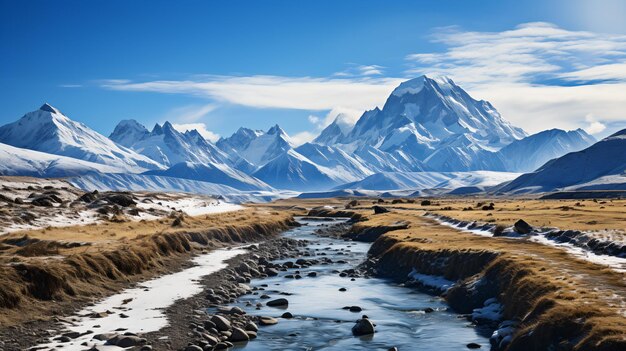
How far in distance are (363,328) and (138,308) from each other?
14879 mm

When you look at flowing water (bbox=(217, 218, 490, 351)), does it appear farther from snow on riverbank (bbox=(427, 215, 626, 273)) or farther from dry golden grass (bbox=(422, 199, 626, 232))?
dry golden grass (bbox=(422, 199, 626, 232))

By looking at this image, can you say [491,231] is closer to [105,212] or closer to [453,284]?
[453,284]

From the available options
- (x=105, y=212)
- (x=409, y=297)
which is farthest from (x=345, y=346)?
(x=105, y=212)

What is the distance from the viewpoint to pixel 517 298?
3456 cm

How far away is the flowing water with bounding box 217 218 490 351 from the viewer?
109ft

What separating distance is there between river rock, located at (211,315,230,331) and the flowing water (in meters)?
2.13

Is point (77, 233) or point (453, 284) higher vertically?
point (77, 233)

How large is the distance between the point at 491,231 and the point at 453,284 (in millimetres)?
24474

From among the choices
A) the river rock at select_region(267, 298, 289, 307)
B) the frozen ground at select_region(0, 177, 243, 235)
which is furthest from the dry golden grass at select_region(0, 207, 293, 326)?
the river rock at select_region(267, 298, 289, 307)

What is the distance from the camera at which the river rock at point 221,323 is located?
3431 cm

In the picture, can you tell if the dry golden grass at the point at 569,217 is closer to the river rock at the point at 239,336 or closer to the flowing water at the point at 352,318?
the flowing water at the point at 352,318

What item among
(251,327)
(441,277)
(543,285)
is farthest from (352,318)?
(441,277)

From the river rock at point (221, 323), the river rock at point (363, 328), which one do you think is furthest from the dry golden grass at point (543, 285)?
the river rock at point (221, 323)

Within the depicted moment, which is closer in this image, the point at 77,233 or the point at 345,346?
the point at 345,346
